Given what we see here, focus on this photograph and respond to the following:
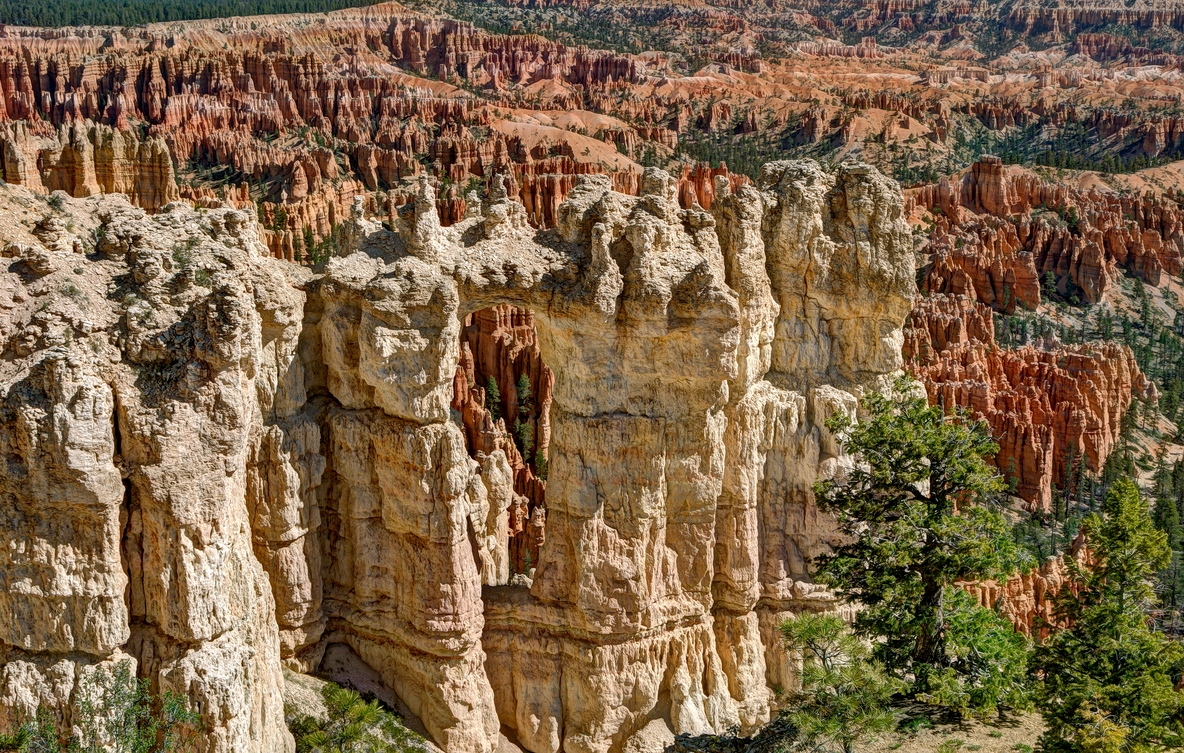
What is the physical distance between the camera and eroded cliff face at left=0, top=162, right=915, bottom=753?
12938 mm

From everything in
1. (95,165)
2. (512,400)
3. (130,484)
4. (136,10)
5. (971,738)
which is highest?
(136,10)

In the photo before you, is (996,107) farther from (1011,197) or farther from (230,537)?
(230,537)

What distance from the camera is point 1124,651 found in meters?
15.3

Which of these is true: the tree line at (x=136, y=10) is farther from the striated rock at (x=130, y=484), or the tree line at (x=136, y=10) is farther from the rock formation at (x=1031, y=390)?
the striated rock at (x=130, y=484)

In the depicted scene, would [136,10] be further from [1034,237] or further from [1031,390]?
[1031,390]

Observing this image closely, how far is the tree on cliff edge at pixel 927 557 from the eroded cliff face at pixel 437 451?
1.82 meters

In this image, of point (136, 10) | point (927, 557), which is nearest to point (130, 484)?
point (927, 557)

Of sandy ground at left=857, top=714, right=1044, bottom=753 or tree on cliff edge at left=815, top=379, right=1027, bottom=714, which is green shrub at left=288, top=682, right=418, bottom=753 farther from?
tree on cliff edge at left=815, top=379, right=1027, bottom=714

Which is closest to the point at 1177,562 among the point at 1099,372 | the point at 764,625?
the point at 1099,372

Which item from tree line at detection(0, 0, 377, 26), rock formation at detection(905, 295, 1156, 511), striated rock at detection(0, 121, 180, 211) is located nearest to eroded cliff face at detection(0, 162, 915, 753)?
striated rock at detection(0, 121, 180, 211)

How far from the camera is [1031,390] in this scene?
52125 mm

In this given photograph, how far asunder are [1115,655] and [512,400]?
23.7 metres

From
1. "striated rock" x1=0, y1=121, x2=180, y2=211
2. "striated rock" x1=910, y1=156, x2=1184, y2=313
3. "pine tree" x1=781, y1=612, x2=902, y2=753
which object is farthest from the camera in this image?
"striated rock" x1=910, y1=156, x2=1184, y2=313

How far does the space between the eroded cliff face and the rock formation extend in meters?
26.3
